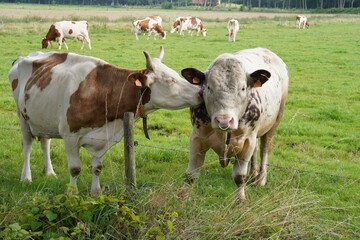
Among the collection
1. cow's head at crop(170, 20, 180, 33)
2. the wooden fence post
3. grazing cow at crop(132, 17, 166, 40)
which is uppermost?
the wooden fence post

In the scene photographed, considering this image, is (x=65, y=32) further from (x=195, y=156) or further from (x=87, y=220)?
(x=87, y=220)

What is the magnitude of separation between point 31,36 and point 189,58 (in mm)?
12734

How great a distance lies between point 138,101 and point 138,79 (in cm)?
39

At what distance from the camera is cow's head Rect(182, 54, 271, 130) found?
5.22 meters

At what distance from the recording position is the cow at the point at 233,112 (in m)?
5.32

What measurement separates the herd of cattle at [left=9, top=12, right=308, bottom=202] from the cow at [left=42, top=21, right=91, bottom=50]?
63.1 ft

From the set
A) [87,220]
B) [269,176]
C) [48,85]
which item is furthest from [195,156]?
[87,220]

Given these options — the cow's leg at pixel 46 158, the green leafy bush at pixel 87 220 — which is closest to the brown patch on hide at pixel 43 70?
the cow's leg at pixel 46 158

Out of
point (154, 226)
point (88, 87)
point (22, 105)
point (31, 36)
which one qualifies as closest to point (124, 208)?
point (154, 226)

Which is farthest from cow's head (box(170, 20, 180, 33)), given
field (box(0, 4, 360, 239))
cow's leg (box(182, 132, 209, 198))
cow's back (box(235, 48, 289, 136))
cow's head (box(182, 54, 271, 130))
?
cow's head (box(182, 54, 271, 130))

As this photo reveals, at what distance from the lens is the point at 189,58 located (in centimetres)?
2069

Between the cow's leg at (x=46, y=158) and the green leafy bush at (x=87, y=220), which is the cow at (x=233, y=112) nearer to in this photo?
the green leafy bush at (x=87, y=220)

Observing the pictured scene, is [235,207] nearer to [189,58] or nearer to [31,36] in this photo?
[189,58]

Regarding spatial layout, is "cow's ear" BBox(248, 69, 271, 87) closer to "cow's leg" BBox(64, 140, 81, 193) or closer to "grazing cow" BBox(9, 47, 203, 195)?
"grazing cow" BBox(9, 47, 203, 195)
